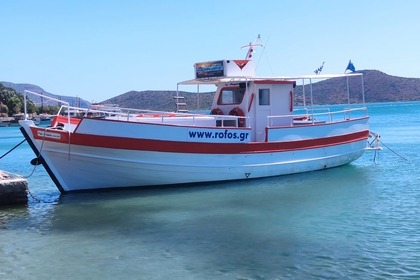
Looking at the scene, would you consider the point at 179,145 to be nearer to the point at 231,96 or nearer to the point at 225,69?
the point at 225,69

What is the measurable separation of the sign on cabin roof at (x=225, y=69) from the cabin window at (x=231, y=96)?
2.42ft

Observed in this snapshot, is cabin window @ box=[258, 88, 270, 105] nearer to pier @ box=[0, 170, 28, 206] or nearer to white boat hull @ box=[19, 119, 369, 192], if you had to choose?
white boat hull @ box=[19, 119, 369, 192]

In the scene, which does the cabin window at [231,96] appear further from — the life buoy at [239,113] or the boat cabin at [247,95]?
the life buoy at [239,113]

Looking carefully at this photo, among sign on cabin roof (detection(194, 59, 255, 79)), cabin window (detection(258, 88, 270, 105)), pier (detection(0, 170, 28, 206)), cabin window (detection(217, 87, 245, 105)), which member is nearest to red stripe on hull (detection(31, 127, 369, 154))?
pier (detection(0, 170, 28, 206))

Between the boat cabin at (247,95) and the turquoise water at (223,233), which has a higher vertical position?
the boat cabin at (247,95)

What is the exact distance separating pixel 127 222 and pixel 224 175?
513 cm

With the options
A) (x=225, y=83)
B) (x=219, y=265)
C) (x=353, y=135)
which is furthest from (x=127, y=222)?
(x=353, y=135)

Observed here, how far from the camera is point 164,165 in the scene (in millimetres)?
14508

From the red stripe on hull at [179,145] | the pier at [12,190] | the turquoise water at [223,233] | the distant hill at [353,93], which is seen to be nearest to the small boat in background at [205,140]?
the red stripe on hull at [179,145]

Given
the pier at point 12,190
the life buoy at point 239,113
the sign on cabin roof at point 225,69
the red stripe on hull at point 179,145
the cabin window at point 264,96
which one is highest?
the sign on cabin roof at point 225,69

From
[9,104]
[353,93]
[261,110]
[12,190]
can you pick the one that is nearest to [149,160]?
[12,190]

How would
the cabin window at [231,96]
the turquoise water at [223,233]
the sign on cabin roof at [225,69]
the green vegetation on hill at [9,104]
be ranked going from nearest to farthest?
the turquoise water at [223,233] < the sign on cabin roof at [225,69] < the cabin window at [231,96] < the green vegetation on hill at [9,104]

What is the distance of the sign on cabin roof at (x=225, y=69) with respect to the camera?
647 inches

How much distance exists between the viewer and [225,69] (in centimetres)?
1642
